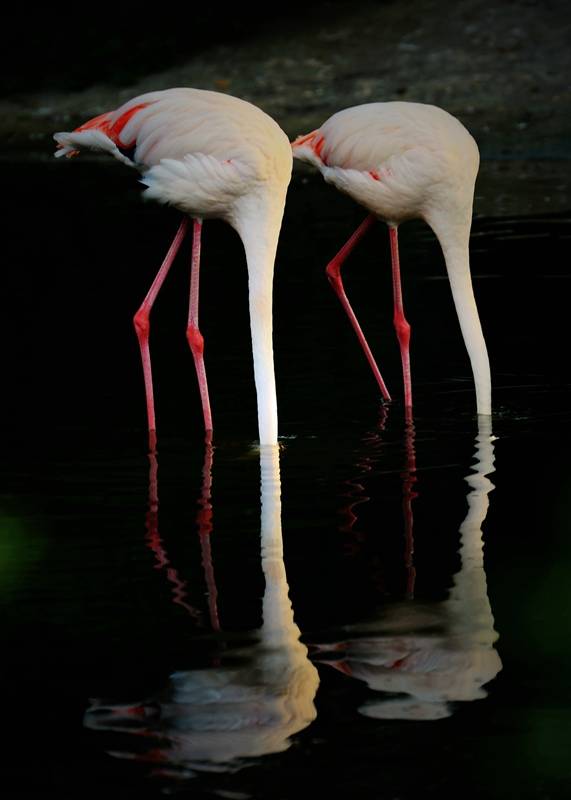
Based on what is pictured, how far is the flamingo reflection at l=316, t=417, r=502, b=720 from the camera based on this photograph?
139 inches

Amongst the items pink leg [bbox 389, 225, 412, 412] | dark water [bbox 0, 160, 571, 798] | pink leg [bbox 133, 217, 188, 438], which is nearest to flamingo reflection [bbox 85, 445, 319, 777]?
dark water [bbox 0, 160, 571, 798]

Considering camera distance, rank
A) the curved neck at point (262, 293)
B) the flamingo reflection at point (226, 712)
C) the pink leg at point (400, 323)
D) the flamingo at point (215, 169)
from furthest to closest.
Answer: the pink leg at point (400, 323), the flamingo at point (215, 169), the curved neck at point (262, 293), the flamingo reflection at point (226, 712)

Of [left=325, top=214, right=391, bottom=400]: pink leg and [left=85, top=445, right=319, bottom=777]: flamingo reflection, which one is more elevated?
[left=325, top=214, right=391, bottom=400]: pink leg

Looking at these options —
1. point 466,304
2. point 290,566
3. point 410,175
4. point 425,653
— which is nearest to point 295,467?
point 290,566

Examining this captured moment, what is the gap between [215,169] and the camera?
6176mm

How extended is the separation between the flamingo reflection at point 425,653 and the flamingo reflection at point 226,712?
0.12m

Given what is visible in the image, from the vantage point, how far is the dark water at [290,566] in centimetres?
327

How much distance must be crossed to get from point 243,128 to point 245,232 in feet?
1.28

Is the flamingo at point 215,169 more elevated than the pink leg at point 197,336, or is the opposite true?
the flamingo at point 215,169

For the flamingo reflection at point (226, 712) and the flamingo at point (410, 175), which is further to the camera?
the flamingo at point (410, 175)

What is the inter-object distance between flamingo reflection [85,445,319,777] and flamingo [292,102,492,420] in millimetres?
2847

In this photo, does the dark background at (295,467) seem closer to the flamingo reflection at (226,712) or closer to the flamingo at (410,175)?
the flamingo reflection at (226,712)

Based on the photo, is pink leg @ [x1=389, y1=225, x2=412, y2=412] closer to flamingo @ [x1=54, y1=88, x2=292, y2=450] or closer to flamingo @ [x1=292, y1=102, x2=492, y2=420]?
flamingo @ [x1=292, y1=102, x2=492, y2=420]

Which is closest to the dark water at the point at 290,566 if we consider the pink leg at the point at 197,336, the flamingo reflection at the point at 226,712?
the flamingo reflection at the point at 226,712
